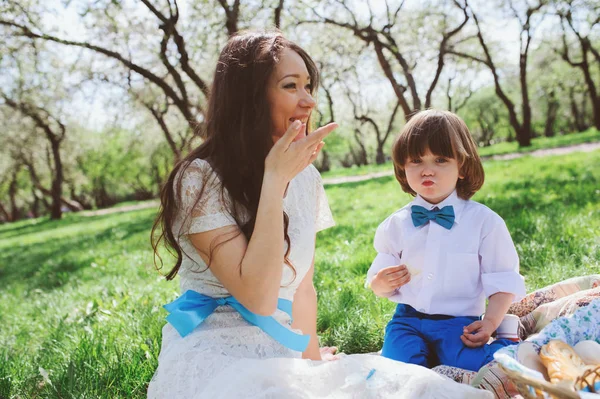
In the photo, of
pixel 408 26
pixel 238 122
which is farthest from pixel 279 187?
pixel 408 26

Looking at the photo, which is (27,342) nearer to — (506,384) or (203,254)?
(203,254)

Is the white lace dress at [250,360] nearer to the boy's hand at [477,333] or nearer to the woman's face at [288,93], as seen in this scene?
the woman's face at [288,93]

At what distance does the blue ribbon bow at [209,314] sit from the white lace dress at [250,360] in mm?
32

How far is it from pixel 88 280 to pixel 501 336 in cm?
516

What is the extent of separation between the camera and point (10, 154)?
29125 millimetres

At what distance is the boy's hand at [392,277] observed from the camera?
230 cm

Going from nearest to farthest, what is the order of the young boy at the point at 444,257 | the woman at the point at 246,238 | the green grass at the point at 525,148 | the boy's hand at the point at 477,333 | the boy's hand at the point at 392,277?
the woman at the point at 246,238
the boy's hand at the point at 477,333
the young boy at the point at 444,257
the boy's hand at the point at 392,277
the green grass at the point at 525,148

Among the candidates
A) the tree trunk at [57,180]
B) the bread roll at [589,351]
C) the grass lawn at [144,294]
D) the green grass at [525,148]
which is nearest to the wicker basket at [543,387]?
the bread roll at [589,351]

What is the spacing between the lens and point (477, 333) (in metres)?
2.06

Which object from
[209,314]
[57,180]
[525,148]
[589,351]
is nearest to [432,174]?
[589,351]

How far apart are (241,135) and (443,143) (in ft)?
3.16

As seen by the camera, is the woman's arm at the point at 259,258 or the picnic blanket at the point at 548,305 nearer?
the woman's arm at the point at 259,258

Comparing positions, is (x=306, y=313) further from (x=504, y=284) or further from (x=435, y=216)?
(x=504, y=284)

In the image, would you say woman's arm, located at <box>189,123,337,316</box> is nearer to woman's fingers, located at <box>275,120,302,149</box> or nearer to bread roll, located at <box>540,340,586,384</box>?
woman's fingers, located at <box>275,120,302,149</box>
